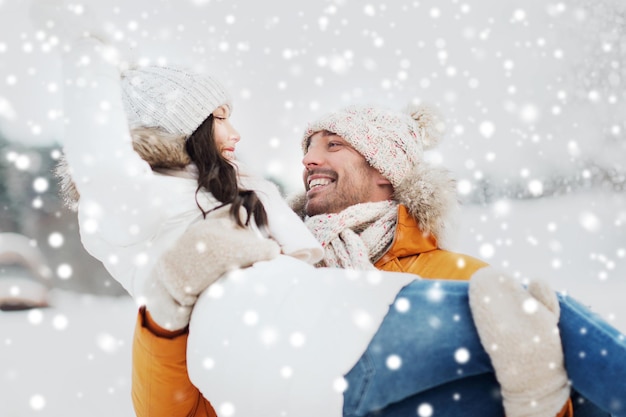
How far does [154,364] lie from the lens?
1.19m

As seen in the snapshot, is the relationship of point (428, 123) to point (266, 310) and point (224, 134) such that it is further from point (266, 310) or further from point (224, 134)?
point (266, 310)

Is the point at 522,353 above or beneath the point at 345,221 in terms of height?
above

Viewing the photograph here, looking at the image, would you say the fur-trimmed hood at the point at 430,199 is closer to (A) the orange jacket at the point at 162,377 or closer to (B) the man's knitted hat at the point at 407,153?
(B) the man's knitted hat at the point at 407,153

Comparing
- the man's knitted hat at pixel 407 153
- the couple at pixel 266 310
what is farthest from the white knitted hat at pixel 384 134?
the couple at pixel 266 310

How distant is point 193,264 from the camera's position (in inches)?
39.6

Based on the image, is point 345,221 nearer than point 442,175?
Yes

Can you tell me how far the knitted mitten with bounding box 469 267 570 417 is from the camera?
34.7 inches

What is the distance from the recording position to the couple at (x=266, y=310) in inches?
35.5

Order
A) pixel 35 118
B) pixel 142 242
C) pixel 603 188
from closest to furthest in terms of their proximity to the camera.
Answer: pixel 142 242 < pixel 35 118 < pixel 603 188

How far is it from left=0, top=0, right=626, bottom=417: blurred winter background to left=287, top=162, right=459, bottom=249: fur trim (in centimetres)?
90

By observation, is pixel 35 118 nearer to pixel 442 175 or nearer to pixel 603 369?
pixel 442 175

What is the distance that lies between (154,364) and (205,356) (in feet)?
0.89

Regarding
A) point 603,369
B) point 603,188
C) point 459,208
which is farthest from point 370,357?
point 603,188

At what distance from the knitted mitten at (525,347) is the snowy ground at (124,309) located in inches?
41.6
